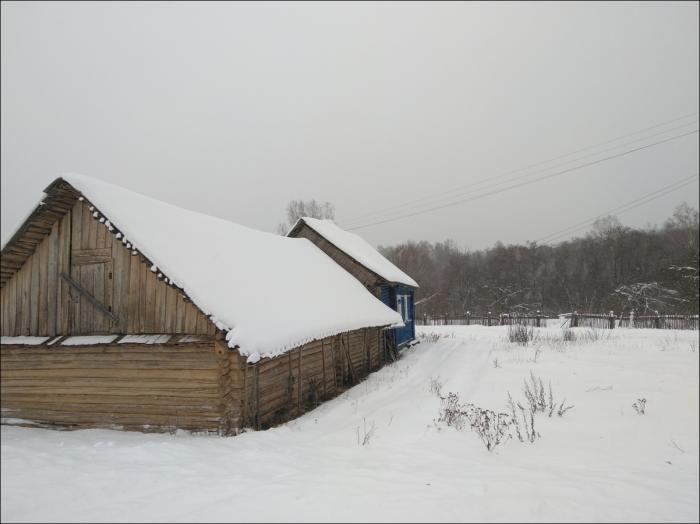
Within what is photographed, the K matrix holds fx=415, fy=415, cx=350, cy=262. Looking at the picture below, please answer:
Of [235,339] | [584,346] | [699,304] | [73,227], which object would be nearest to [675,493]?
[235,339]

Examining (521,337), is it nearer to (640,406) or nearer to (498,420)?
(640,406)

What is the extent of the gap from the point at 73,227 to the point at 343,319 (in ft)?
24.1

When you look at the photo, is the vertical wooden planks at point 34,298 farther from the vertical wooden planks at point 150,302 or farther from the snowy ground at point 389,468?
the vertical wooden planks at point 150,302

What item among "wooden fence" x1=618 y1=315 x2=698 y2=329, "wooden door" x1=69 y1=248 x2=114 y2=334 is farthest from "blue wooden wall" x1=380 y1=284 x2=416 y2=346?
"wooden fence" x1=618 y1=315 x2=698 y2=329

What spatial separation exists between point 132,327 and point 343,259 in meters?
12.4

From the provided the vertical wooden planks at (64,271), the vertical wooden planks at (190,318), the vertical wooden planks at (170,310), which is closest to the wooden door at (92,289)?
the vertical wooden planks at (64,271)

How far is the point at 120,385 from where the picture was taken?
8.76m

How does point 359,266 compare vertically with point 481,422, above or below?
above

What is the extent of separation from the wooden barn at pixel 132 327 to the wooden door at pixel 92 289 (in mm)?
23

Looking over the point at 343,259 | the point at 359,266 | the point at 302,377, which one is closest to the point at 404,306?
the point at 359,266

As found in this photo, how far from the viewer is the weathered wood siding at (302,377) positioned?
343 inches

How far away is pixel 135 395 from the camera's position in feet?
28.3

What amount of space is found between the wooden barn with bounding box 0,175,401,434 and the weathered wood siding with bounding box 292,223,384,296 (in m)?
8.94

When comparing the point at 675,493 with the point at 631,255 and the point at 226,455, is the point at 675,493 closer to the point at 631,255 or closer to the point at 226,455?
the point at 226,455
